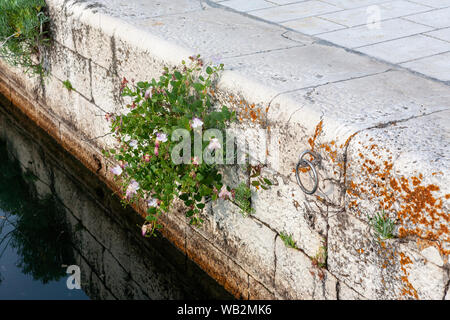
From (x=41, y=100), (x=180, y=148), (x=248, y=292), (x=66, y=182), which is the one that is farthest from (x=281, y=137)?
(x=41, y=100)

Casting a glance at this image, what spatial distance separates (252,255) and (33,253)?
178cm

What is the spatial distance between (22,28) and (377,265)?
11.1ft

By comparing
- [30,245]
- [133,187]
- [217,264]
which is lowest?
[30,245]

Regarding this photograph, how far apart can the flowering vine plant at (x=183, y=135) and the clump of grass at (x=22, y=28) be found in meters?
1.74

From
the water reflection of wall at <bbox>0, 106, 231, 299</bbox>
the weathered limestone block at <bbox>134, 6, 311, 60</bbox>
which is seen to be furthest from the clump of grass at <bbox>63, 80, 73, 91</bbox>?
the weathered limestone block at <bbox>134, 6, 311, 60</bbox>

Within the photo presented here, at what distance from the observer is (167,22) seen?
3.80 metres

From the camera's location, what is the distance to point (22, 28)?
179 inches

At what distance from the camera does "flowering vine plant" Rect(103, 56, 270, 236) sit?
293cm

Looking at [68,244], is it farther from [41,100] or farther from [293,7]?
[293,7]

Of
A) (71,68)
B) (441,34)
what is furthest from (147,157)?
(441,34)

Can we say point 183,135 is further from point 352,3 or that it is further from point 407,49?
point 352,3

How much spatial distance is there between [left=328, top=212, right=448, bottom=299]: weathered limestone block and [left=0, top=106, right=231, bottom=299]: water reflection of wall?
3.49ft

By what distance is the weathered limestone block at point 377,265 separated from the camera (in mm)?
2123

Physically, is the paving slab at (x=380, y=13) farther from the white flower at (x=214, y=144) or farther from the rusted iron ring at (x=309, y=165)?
the rusted iron ring at (x=309, y=165)
